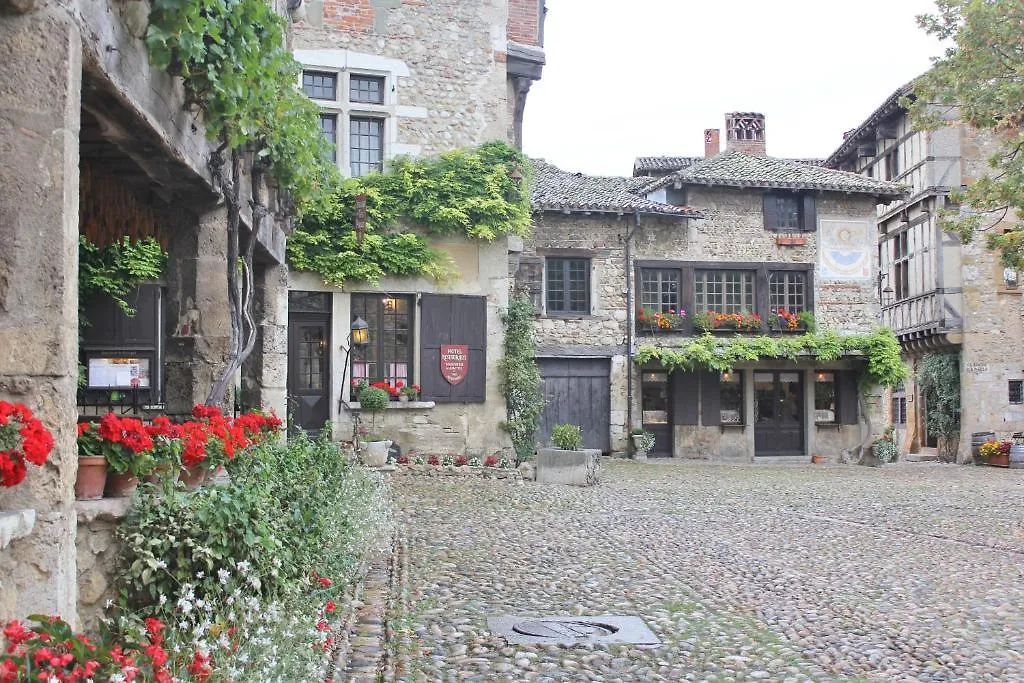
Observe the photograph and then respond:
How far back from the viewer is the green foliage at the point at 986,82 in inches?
482

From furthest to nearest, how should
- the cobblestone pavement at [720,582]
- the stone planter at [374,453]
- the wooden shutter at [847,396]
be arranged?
the wooden shutter at [847,396]
the stone planter at [374,453]
the cobblestone pavement at [720,582]

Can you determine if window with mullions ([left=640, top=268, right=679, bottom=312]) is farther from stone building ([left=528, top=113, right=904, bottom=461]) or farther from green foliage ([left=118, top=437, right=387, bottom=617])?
→ green foliage ([left=118, top=437, right=387, bottom=617])

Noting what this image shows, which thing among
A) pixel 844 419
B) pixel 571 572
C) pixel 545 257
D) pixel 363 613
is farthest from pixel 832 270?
pixel 363 613

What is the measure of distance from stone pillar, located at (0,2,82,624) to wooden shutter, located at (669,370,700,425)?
1991 centimetres

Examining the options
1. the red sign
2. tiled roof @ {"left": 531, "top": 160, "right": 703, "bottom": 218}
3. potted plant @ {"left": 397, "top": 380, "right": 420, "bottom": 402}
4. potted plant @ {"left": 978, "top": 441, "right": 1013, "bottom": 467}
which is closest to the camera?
potted plant @ {"left": 397, "top": 380, "right": 420, "bottom": 402}

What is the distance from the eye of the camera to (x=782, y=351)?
22297 mm

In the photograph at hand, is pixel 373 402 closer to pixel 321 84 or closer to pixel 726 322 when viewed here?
pixel 321 84

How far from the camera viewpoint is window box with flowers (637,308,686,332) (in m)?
22.1

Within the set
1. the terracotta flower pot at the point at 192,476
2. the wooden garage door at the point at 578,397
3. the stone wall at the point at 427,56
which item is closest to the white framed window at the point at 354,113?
the stone wall at the point at 427,56

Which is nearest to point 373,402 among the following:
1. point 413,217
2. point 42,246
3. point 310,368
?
point 310,368

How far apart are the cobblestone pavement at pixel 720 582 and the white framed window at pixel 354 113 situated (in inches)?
224

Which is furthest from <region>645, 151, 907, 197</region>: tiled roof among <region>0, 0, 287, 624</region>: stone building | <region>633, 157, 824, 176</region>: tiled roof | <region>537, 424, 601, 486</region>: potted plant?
<region>0, 0, 287, 624</region>: stone building

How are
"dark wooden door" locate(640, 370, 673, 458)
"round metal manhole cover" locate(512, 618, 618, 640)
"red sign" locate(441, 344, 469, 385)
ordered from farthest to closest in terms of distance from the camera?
1. "dark wooden door" locate(640, 370, 673, 458)
2. "red sign" locate(441, 344, 469, 385)
3. "round metal manhole cover" locate(512, 618, 618, 640)

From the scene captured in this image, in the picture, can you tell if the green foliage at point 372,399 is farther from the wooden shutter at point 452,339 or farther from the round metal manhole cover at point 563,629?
the round metal manhole cover at point 563,629
